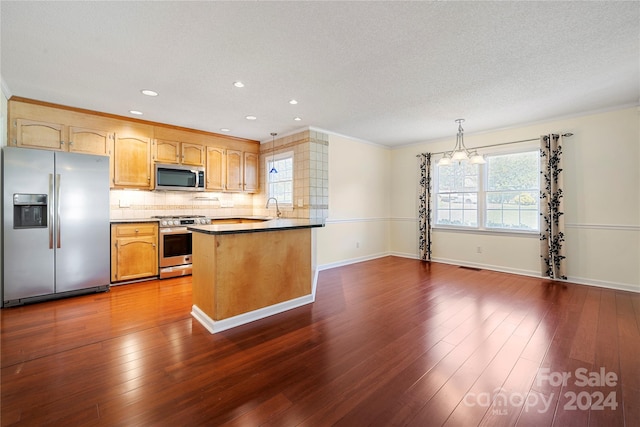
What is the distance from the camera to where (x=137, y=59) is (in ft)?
8.67

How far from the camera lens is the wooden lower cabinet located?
4.07 m

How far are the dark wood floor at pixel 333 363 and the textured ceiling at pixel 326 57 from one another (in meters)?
2.56

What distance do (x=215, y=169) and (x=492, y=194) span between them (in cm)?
518

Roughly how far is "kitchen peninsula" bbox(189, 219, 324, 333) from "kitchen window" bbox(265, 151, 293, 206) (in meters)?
2.19

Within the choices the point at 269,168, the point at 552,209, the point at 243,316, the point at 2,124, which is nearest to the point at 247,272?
the point at 243,316

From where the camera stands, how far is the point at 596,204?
411 centimetres

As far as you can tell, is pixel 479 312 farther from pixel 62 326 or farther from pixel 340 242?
pixel 62 326

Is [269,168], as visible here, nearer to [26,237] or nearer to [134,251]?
[134,251]

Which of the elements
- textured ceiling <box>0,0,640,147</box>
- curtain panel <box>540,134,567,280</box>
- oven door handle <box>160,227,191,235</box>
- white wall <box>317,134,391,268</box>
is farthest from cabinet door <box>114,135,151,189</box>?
curtain panel <box>540,134,567,280</box>

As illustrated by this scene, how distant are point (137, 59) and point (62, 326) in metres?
2.67

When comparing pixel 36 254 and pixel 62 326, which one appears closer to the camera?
pixel 62 326

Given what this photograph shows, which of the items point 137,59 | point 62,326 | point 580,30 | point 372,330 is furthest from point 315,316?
point 580,30

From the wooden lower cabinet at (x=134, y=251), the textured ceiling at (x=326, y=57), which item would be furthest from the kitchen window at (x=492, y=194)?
the wooden lower cabinet at (x=134, y=251)

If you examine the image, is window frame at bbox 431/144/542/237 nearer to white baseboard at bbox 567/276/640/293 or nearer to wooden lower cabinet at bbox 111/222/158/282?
white baseboard at bbox 567/276/640/293
